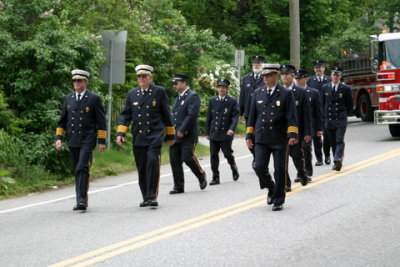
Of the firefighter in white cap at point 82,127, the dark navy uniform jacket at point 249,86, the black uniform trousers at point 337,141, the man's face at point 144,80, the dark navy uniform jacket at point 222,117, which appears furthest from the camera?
the black uniform trousers at point 337,141

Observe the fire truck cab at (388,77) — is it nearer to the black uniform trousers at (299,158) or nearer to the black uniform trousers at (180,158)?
the black uniform trousers at (299,158)

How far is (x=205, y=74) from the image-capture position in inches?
1075

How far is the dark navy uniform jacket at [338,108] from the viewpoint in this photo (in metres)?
17.0

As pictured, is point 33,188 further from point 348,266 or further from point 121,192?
point 348,266

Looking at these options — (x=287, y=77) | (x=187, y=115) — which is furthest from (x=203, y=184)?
(x=287, y=77)

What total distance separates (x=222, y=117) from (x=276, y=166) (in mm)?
4039

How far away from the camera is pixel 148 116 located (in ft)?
40.1

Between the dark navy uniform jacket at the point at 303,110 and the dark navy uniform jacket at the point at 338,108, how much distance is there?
2.68 metres

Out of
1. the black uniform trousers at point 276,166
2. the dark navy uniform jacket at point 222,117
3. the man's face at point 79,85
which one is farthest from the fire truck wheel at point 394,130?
the man's face at point 79,85

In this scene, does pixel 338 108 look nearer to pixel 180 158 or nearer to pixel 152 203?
pixel 180 158

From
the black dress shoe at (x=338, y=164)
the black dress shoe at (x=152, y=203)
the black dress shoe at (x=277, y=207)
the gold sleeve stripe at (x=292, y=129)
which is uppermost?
the gold sleeve stripe at (x=292, y=129)

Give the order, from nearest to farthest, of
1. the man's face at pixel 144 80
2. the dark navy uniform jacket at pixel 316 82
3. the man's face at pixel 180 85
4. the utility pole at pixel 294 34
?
the man's face at pixel 144 80
the man's face at pixel 180 85
the dark navy uniform jacket at pixel 316 82
the utility pole at pixel 294 34

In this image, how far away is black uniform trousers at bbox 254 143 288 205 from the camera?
37.5 feet

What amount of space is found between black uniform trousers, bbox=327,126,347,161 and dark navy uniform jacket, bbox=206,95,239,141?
6.72 ft
